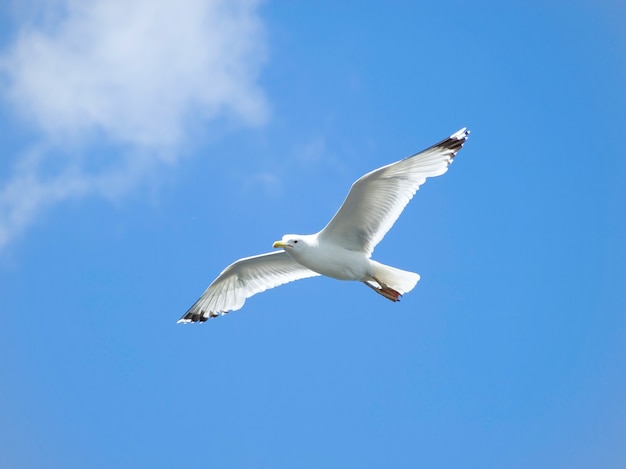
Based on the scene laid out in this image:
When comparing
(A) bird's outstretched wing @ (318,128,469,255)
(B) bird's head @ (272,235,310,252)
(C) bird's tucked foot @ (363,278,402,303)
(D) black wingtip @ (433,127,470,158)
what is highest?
(D) black wingtip @ (433,127,470,158)

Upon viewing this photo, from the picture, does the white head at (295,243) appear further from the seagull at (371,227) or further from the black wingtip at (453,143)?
the black wingtip at (453,143)

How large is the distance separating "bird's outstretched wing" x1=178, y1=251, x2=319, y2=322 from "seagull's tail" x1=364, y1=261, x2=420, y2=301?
4.01 feet

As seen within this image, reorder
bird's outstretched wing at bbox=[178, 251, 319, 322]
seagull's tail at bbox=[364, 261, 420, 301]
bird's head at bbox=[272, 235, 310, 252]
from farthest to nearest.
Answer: bird's outstretched wing at bbox=[178, 251, 319, 322] → seagull's tail at bbox=[364, 261, 420, 301] → bird's head at bbox=[272, 235, 310, 252]

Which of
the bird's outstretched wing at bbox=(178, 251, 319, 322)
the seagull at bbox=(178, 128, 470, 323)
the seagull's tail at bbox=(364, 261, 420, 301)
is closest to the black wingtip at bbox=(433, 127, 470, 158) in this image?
the seagull at bbox=(178, 128, 470, 323)

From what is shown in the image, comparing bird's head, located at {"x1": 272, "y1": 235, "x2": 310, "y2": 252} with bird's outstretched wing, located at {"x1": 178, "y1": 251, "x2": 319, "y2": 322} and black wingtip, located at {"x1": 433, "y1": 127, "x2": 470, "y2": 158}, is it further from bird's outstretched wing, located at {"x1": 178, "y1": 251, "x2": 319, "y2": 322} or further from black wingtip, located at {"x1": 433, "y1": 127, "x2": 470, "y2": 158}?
black wingtip, located at {"x1": 433, "y1": 127, "x2": 470, "y2": 158}

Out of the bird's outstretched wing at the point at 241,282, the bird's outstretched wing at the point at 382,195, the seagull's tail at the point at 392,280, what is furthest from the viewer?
the bird's outstretched wing at the point at 241,282

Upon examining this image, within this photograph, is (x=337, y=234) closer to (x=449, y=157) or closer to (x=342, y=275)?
(x=342, y=275)

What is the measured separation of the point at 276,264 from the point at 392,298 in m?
1.58

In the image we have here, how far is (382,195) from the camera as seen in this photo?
8953 mm

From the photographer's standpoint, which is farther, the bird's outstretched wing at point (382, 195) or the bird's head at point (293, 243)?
the bird's head at point (293, 243)

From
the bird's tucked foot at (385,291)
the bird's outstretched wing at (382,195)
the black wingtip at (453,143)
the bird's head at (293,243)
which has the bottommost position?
the bird's tucked foot at (385,291)

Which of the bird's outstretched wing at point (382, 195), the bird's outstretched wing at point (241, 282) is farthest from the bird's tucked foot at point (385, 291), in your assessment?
the bird's outstretched wing at point (241, 282)

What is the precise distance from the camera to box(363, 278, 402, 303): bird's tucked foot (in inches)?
357

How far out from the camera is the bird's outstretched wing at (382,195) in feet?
28.9
